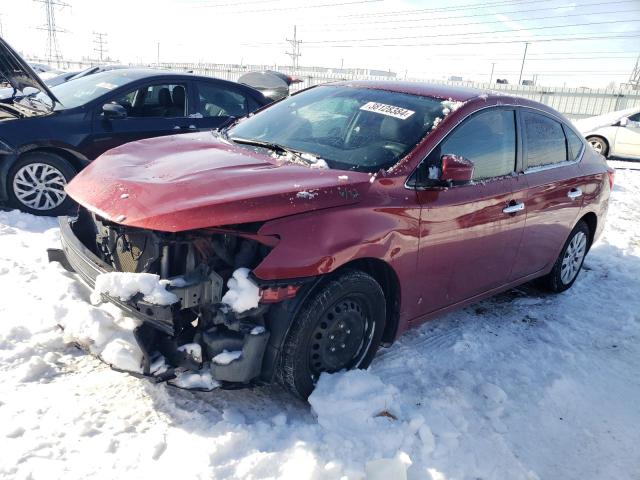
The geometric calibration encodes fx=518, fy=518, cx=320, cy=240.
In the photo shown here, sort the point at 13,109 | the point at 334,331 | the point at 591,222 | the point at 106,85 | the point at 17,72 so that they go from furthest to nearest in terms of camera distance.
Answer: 1. the point at 106,85
2. the point at 17,72
3. the point at 13,109
4. the point at 591,222
5. the point at 334,331

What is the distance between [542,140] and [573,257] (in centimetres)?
139

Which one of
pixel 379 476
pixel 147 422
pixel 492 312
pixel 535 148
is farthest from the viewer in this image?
pixel 492 312

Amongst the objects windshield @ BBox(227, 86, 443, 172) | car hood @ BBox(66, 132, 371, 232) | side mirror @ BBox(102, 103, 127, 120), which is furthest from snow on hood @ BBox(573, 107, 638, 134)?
car hood @ BBox(66, 132, 371, 232)

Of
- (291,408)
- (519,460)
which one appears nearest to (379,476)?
(291,408)

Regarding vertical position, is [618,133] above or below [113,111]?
below

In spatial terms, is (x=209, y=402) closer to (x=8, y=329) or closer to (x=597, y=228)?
(x=8, y=329)

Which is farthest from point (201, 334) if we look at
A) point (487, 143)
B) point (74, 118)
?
point (74, 118)

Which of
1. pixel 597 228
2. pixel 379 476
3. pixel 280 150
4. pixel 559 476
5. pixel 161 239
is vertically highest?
pixel 280 150

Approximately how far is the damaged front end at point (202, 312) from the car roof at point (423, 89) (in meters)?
1.86

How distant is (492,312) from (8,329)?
3.58 m

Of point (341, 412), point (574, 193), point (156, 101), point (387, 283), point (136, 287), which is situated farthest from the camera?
point (156, 101)

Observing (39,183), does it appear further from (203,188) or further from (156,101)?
(203,188)

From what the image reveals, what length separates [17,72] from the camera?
221 inches

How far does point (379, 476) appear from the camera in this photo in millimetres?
2271
